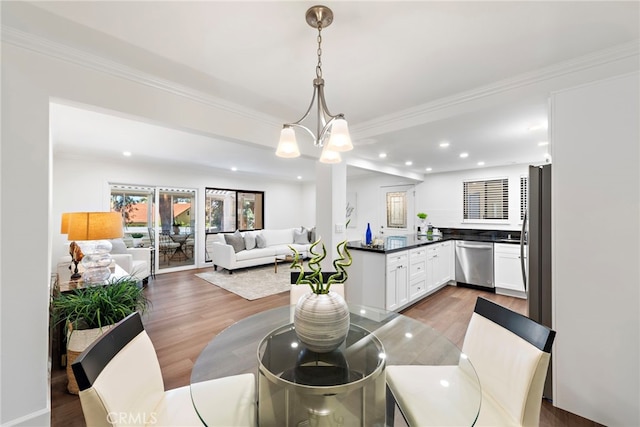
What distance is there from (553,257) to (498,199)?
361 centimetres

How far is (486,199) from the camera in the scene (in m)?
5.23

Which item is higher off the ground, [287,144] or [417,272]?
[287,144]

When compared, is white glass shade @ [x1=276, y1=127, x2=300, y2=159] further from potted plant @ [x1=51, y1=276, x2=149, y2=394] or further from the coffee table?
the coffee table

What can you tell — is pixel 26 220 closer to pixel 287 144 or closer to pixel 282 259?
pixel 287 144

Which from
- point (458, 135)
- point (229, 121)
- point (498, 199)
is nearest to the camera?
point (229, 121)

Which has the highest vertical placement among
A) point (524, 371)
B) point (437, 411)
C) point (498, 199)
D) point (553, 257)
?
point (498, 199)

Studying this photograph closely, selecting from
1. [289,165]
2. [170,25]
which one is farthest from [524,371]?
[289,165]

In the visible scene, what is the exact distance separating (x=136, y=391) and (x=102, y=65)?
6.73 ft

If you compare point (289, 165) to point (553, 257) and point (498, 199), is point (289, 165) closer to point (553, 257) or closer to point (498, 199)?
point (498, 199)

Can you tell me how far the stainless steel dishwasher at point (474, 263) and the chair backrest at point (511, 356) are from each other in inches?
143

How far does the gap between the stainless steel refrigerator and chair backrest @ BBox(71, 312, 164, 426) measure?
103 inches

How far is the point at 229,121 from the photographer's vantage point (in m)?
2.54

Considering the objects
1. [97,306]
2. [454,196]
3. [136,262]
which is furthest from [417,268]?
[136,262]

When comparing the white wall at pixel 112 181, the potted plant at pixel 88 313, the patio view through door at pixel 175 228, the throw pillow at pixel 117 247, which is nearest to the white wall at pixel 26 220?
the potted plant at pixel 88 313
